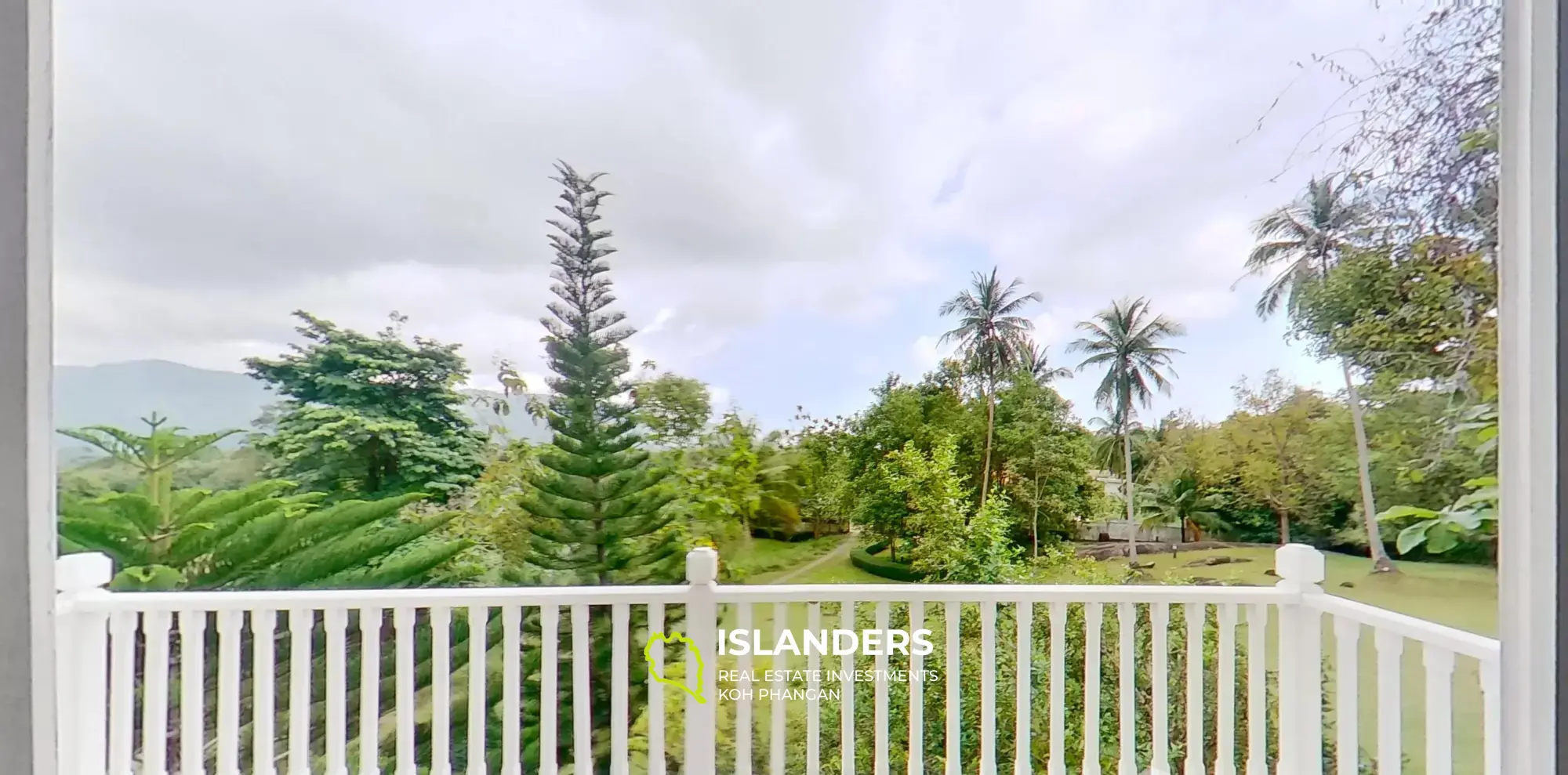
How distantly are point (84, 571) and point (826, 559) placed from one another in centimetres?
191

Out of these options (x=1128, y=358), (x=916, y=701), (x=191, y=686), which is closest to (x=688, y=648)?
(x=916, y=701)

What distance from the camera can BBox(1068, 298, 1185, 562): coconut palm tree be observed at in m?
2.03

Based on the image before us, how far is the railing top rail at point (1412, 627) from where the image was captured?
54.5 inches

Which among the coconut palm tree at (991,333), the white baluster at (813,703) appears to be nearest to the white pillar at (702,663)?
the white baluster at (813,703)

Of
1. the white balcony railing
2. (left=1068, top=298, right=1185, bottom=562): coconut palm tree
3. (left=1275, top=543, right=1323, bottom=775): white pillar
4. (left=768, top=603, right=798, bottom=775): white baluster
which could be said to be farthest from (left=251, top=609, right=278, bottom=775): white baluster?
(left=1275, top=543, right=1323, bottom=775): white pillar

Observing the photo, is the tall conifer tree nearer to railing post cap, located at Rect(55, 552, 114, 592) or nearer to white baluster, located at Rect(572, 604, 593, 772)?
white baluster, located at Rect(572, 604, 593, 772)

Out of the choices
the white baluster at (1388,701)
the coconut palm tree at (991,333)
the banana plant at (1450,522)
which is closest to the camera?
the banana plant at (1450,522)

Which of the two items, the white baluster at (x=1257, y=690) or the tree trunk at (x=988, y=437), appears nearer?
the white baluster at (x=1257, y=690)

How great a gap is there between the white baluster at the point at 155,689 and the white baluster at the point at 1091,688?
2.40 m

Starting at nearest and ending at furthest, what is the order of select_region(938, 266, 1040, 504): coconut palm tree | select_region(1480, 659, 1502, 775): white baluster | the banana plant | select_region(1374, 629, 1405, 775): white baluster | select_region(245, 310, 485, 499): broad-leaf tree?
select_region(1480, 659, 1502, 775): white baluster
the banana plant
select_region(1374, 629, 1405, 775): white baluster
select_region(245, 310, 485, 499): broad-leaf tree
select_region(938, 266, 1040, 504): coconut palm tree

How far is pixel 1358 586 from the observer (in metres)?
1.88

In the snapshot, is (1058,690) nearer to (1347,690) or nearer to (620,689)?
(1347,690)

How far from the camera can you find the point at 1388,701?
62.4 inches

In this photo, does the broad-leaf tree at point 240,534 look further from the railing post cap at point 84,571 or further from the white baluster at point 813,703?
the white baluster at point 813,703
